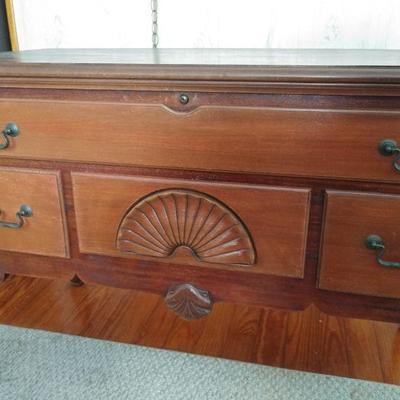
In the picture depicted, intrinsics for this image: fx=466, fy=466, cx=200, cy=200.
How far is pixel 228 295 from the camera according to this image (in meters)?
0.96

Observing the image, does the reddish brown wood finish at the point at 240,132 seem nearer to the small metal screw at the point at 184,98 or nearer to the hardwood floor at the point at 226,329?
the small metal screw at the point at 184,98

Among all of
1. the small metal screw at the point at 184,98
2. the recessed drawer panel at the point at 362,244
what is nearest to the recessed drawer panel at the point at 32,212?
the small metal screw at the point at 184,98

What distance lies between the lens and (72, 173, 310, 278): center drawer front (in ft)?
2.84

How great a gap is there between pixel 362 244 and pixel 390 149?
0.18 metres

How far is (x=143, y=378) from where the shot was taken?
111 cm

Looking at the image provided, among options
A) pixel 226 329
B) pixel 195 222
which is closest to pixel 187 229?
pixel 195 222

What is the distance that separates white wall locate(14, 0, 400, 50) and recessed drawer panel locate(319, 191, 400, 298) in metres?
0.65

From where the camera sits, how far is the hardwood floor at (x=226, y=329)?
3.87 ft

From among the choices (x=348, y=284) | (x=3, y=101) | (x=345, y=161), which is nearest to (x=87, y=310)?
(x=3, y=101)

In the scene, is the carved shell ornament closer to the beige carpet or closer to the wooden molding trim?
the beige carpet

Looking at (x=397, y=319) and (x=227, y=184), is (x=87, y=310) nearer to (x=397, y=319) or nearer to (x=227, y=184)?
(x=227, y=184)

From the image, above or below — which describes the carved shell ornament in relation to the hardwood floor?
above

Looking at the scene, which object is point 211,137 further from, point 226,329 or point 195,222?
point 226,329

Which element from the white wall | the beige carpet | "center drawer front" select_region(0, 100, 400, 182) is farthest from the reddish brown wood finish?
the white wall
